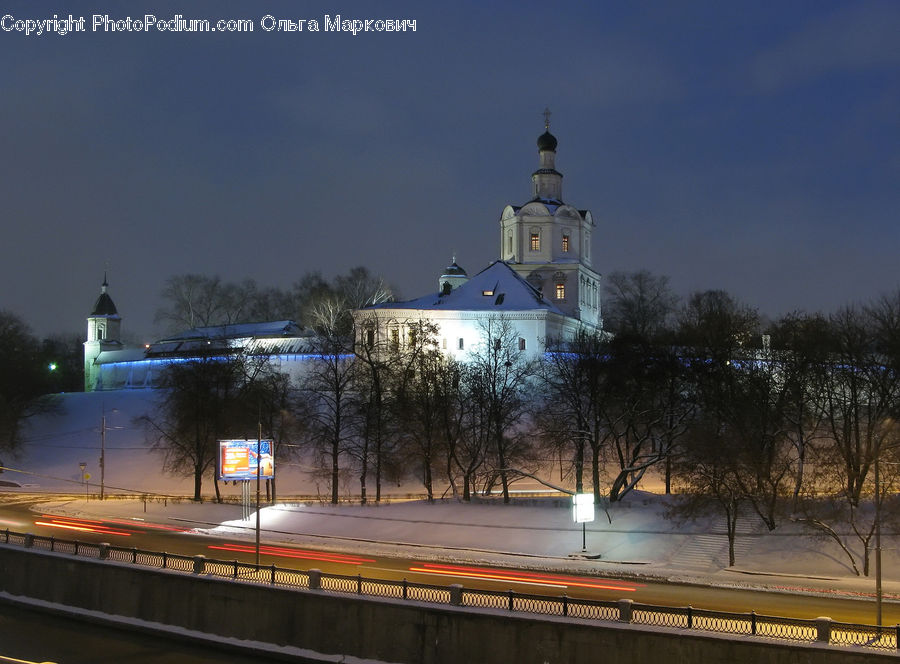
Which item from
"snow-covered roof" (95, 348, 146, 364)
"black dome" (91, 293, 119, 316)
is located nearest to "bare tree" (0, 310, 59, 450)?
"snow-covered roof" (95, 348, 146, 364)

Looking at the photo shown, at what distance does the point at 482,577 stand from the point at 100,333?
322 ft

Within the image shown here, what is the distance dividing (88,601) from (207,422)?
34.2 metres

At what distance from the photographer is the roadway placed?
2675 cm

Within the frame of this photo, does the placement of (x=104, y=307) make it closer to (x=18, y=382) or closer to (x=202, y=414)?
(x=18, y=382)

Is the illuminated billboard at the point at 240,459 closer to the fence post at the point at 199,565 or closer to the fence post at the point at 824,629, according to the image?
the fence post at the point at 199,565

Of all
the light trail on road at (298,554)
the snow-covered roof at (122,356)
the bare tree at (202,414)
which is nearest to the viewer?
the light trail on road at (298,554)

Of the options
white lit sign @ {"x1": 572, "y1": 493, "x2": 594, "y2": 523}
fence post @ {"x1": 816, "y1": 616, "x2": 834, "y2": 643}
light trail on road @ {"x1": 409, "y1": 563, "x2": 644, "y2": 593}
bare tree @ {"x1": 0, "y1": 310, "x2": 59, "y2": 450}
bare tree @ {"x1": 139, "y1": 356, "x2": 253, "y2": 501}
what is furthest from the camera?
bare tree @ {"x1": 0, "y1": 310, "x2": 59, "y2": 450}

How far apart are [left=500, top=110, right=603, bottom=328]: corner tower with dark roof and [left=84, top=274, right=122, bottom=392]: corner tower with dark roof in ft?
163

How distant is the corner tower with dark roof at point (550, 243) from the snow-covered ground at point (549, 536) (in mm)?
40938

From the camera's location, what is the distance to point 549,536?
40.7 m

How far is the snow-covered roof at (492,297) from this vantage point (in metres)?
87.9

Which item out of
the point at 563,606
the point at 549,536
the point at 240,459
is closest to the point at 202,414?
the point at 240,459

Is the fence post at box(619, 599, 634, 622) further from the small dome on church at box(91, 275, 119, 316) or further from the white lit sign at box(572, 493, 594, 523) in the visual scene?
the small dome on church at box(91, 275, 119, 316)

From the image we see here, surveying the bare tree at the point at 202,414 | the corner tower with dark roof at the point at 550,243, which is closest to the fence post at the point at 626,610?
the bare tree at the point at 202,414
